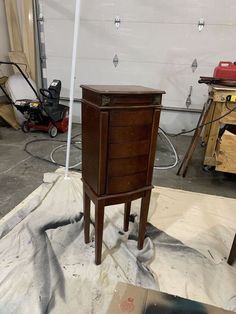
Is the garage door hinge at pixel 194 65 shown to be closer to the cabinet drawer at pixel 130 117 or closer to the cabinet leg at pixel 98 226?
the cabinet drawer at pixel 130 117

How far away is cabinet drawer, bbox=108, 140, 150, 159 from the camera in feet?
3.58

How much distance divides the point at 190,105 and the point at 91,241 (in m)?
2.83

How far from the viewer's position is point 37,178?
2.19 meters

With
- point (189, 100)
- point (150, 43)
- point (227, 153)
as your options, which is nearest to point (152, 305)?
point (227, 153)

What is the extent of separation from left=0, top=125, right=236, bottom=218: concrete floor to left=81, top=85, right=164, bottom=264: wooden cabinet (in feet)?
3.04

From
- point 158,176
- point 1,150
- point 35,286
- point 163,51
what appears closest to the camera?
point 35,286

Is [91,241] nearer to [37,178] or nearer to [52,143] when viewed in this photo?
[37,178]

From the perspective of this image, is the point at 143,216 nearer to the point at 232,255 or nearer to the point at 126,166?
the point at 126,166

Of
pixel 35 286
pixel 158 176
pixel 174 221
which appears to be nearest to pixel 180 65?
Answer: pixel 158 176

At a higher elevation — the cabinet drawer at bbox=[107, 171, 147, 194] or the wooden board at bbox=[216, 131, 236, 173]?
the cabinet drawer at bbox=[107, 171, 147, 194]

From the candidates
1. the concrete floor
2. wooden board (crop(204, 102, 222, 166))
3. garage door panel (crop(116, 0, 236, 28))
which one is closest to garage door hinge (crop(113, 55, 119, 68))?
garage door panel (crop(116, 0, 236, 28))

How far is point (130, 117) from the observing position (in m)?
1.07

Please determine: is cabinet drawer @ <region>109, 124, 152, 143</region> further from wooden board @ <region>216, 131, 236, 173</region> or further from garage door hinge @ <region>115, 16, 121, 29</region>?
garage door hinge @ <region>115, 16, 121, 29</region>

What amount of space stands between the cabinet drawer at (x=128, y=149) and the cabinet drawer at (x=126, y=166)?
2 cm
